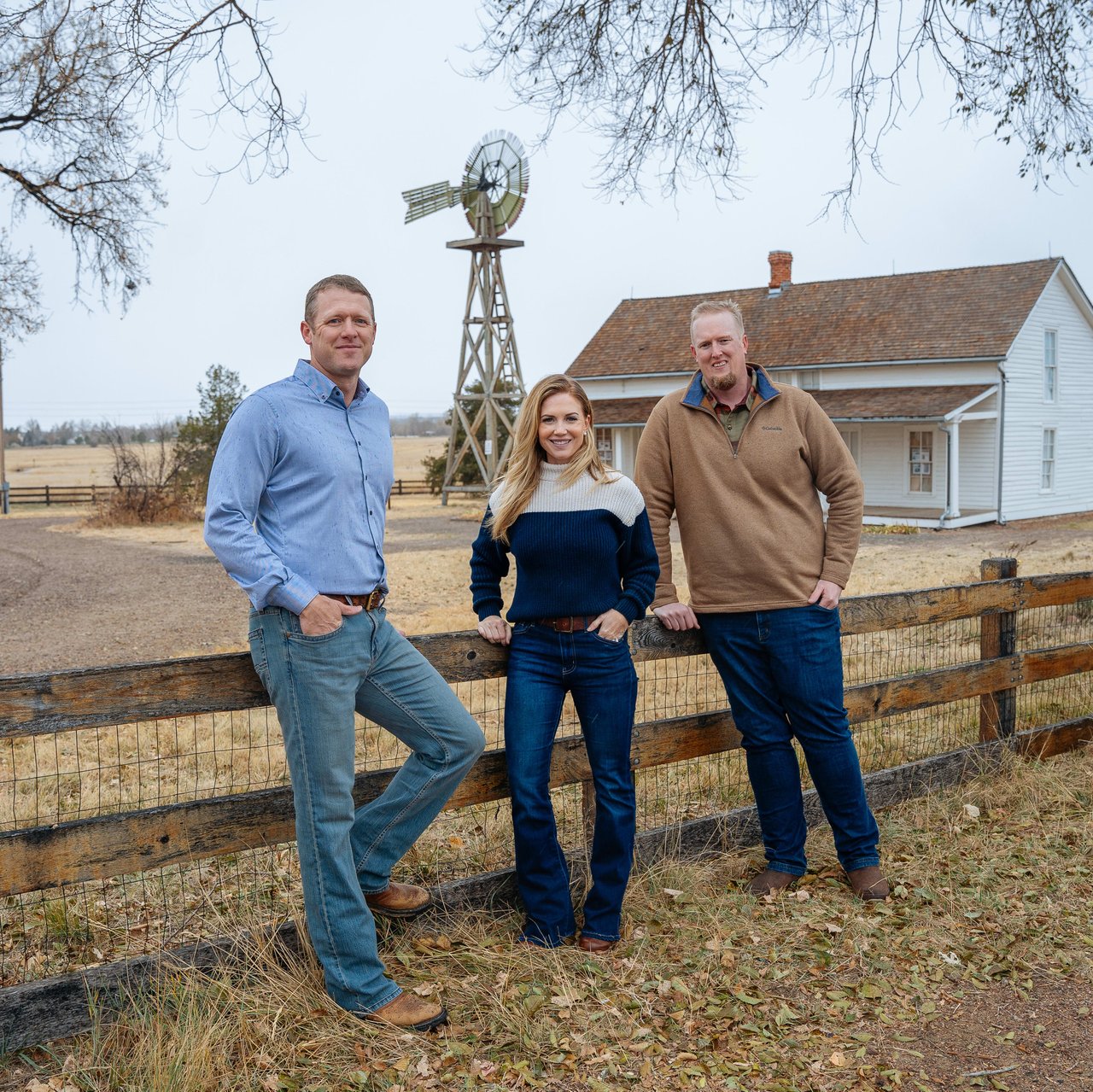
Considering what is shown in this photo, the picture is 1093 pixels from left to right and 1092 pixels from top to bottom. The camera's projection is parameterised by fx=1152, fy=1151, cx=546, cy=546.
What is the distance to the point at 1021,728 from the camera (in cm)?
655

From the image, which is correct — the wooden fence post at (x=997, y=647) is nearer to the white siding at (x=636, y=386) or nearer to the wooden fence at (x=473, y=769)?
the wooden fence at (x=473, y=769)

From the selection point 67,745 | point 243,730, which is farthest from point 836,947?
point 67,745

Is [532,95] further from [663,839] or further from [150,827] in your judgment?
[150,827]

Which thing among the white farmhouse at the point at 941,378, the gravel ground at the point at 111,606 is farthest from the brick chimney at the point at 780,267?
the gravel ground at the point at 111,606

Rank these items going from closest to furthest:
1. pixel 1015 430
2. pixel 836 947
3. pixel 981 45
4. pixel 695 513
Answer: pixel 836 947, pixel 695 513, pixel 981 45, pixel 1015 430

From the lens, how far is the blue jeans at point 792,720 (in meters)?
4.53

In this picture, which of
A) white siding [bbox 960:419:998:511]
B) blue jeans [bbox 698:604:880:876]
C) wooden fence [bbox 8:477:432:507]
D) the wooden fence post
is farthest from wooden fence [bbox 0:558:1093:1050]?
wooden fence [bbox 8:477:432:507]

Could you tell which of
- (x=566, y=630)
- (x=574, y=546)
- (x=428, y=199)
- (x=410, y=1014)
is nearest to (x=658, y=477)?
(x=574, y=546)

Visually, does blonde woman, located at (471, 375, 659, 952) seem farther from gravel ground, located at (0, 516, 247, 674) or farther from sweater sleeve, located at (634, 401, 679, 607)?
gravel ground, located at (0, 516, 247, 674)

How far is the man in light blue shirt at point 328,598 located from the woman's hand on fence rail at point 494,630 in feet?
1.60

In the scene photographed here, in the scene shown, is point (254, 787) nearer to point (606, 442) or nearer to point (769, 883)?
point (769, 883)

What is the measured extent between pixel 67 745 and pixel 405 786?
5.05 m

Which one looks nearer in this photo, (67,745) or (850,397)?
(67,745)

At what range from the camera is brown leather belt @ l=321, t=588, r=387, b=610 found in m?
3.46
